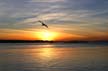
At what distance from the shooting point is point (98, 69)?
1141 inches

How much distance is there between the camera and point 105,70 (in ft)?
91.0

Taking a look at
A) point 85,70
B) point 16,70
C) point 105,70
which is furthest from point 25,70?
point 105,70

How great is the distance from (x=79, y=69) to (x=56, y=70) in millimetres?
2967

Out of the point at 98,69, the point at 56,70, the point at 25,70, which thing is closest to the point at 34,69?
the point at 25,70

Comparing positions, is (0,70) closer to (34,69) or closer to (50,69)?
(34,69)

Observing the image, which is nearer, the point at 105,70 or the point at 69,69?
the point at 105,70

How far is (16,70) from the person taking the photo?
29.3 metres

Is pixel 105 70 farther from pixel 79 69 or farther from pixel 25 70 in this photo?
pixel 25 70

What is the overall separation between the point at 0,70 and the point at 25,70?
10.3 ft

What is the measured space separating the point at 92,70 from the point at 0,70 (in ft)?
37.8

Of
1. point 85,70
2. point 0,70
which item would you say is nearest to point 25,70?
point 0,70

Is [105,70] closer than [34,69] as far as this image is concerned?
Yes

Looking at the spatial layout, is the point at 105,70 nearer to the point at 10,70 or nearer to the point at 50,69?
the point at 50,69

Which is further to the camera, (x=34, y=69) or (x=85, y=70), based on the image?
(x=34, y=69)
